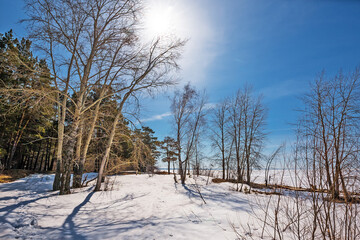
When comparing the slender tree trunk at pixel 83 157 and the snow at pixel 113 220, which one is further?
the slender tree trunk at pixel 83 157

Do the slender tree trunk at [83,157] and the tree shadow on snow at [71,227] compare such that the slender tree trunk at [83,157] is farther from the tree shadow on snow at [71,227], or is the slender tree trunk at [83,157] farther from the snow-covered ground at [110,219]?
the tree shadow on snow at [71,227]

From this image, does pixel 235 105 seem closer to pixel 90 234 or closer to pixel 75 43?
pixel 75 43

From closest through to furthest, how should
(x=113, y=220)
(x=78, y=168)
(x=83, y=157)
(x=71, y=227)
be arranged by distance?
(x=71, y=227) → (x=113, y=220) → (x=83, y=157) → (x=78, y=168)

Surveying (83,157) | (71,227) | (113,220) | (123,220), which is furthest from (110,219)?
(83,157)

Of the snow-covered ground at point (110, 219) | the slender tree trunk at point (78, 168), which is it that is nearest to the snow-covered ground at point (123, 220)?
the snow-covered ground at point (110, 219)

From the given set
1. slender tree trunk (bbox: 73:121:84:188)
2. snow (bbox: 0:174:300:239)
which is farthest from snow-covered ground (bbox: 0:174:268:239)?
slender tree trunk (bbox: 73:121:84:188)

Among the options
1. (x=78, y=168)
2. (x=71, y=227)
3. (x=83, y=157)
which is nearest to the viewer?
(x=71, y=227)

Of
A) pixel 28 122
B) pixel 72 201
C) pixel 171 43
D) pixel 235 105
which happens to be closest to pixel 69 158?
pixel 72 201

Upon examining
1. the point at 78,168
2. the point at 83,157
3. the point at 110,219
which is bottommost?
the point at 110,219

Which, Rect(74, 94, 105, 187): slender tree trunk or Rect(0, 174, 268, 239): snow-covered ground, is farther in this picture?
Rect(74, 94, 105, 187): slender tree trunk

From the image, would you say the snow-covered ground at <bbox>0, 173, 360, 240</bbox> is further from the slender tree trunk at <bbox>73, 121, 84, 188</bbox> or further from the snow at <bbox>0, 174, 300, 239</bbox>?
the slender tree trunk at <bbox>73, 121, 84, 188</bbox>

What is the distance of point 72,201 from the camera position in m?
5.71

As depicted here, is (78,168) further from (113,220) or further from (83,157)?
(113,220)

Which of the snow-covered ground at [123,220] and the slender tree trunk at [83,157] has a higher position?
the slender tree trunk at [83,157]
